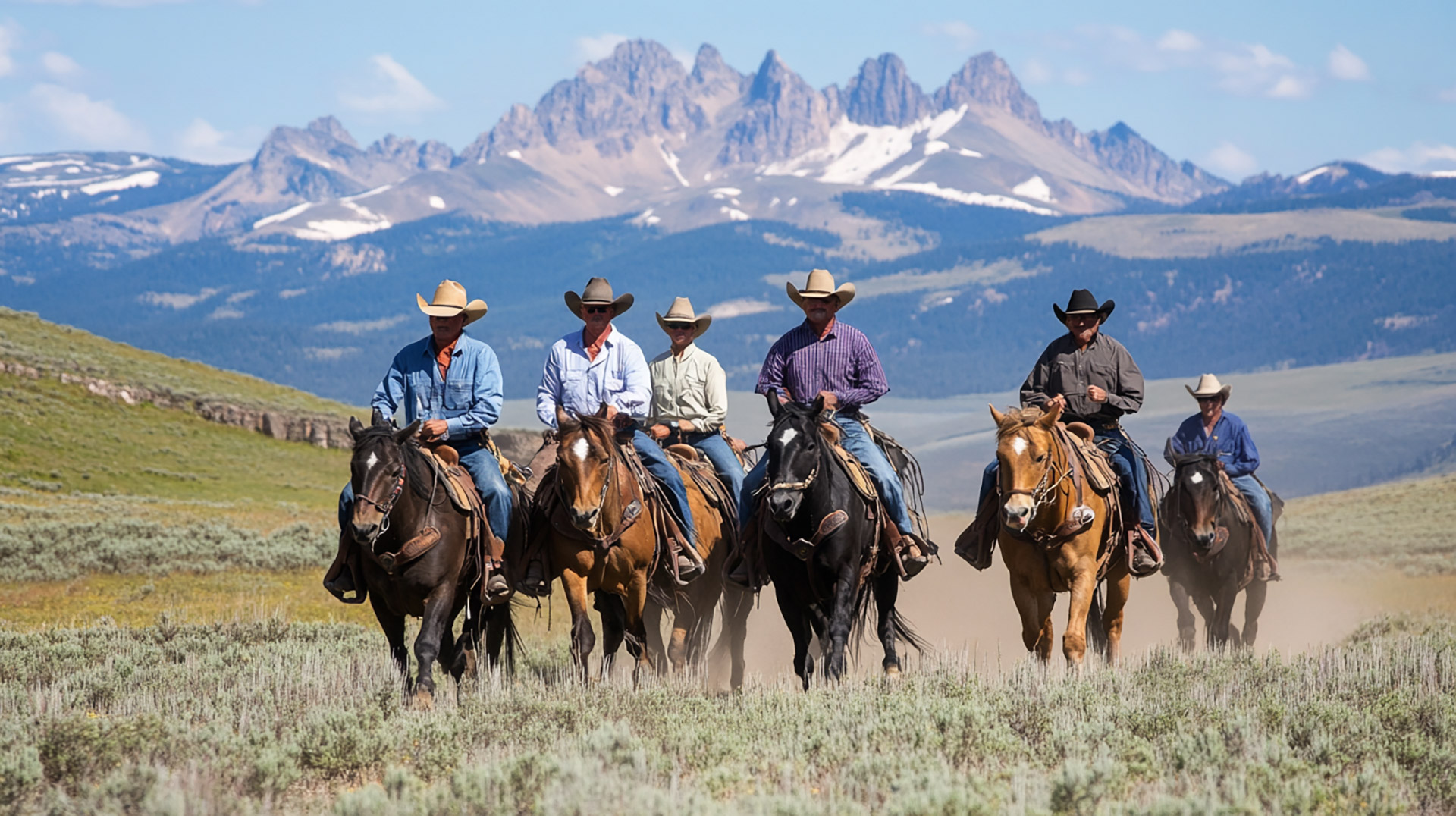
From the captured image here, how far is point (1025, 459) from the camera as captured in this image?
34.5 feet

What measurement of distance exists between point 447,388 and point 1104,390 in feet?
18.3

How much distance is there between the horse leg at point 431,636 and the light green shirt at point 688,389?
12.3 ft

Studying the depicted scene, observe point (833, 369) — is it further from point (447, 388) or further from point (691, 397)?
point (447, 388)

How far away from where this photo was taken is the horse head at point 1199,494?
14.0m

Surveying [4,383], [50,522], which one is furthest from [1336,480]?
[50,522]

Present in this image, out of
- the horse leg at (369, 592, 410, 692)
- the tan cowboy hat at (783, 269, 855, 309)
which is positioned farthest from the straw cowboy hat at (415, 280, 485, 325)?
the tan cowboy hat at (783, 269, 855, 309)

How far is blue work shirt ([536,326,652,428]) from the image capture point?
12.2m

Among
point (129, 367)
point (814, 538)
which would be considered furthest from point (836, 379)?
point (129, 367)

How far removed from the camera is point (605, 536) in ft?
37.2

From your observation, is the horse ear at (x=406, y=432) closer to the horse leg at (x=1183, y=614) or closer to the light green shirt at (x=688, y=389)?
the light green shirt at (x=688, y=389)

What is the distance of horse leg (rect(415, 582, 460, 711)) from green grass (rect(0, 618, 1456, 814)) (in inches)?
7.4

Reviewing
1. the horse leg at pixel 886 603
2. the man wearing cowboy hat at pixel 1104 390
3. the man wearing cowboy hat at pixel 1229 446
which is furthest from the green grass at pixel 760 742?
the man wearing cowboy hat at pixel 1229 446

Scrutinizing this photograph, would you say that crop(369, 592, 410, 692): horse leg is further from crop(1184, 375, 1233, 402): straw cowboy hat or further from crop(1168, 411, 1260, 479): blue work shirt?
crop(1184, 375, 1233, 402): straw cowboy hat

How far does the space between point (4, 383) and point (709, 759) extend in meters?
42.2
